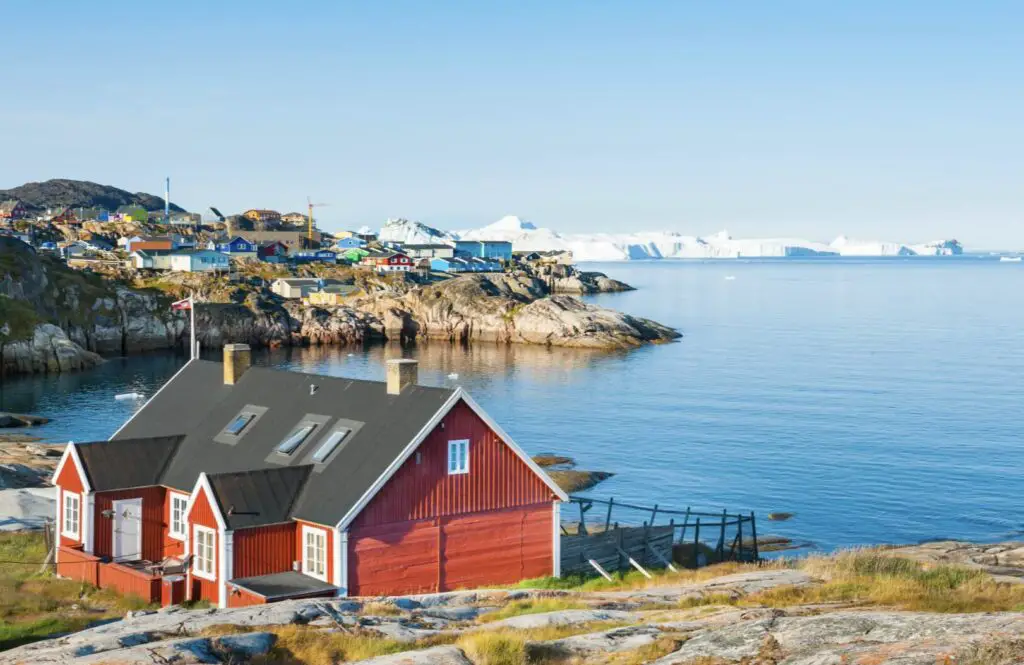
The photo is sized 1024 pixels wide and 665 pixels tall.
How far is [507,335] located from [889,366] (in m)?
50.5

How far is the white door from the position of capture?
3438 cm

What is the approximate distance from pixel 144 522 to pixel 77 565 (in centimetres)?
220

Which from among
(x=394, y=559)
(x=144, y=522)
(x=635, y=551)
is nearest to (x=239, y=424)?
(x=144, y=522)

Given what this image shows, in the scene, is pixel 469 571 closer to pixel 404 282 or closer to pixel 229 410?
pixel 229 410

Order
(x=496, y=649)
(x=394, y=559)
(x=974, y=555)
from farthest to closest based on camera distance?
(x=974, y=555) → (x=394, y=559) → (x=496, y=649)

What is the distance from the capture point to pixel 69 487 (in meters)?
35.1

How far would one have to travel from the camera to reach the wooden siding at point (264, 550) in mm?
30016

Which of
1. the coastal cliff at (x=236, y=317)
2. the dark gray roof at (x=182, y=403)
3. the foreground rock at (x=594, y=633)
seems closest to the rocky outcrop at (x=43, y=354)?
the coastal cliff at (x=236, y=317)

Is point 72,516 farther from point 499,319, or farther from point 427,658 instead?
point 499,319

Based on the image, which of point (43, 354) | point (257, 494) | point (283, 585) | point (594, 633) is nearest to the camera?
point (594, 633)

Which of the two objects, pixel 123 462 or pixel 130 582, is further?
pixel 123 462

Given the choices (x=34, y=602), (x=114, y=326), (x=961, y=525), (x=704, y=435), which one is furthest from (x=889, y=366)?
(x=34, y=602)

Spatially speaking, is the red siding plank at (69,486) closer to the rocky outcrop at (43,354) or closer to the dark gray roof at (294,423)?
the dark gray roof at (294,423)

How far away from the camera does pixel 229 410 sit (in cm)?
3675
